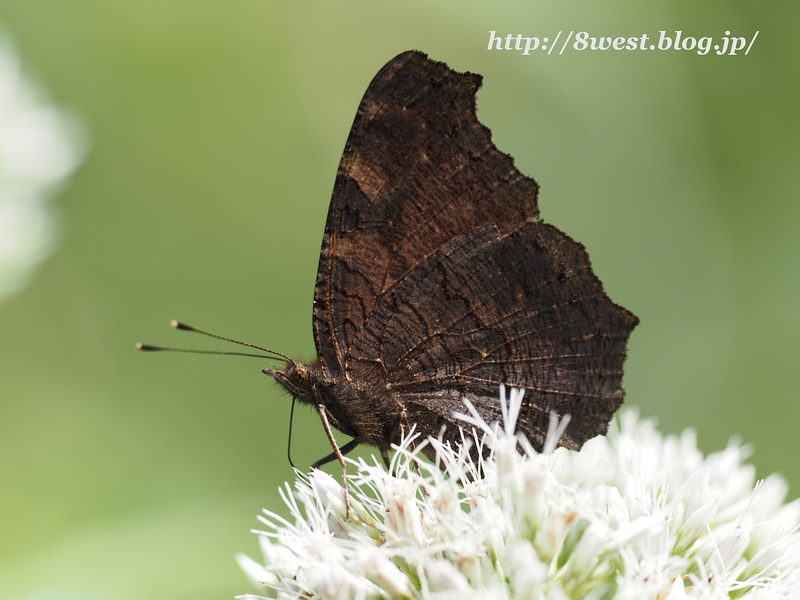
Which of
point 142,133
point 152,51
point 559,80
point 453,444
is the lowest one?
point 453,444

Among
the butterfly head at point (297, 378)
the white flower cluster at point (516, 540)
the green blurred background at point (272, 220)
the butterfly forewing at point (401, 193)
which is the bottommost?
the white flower cluster at point (516, 540)

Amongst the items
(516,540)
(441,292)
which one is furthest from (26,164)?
(516,540)

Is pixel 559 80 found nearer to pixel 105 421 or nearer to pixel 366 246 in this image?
pixel 366 246

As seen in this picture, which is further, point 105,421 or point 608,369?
point 105,421

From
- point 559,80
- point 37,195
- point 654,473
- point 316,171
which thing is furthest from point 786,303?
point 37,195

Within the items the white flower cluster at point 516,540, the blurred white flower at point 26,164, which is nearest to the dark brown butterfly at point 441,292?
the white flower cluster at point 516,540

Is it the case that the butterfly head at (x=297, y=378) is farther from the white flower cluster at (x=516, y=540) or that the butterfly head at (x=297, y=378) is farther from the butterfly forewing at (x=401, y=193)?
the white flower cluster at (x=516, y=540)

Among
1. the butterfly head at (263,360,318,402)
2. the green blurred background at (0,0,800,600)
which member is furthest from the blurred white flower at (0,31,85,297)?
the butterfly head at (263,360,318,402)
